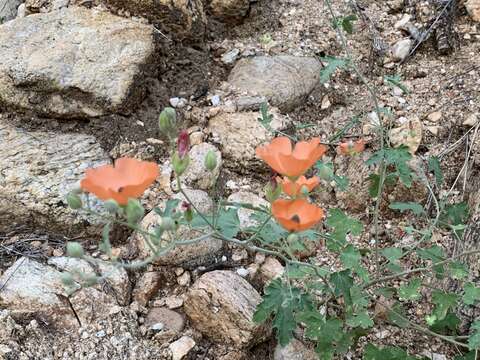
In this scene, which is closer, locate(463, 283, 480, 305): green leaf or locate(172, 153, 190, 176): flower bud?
locate(172, 153, 190, 176): flower bud

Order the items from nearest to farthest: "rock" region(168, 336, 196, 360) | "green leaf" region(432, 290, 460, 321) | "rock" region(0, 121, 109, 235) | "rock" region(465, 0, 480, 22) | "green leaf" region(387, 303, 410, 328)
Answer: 1. "green leaf" region(432, 290, 460, 321)
2. "green leaf" region(387, 303, 410, 328)
3. "rock" region(168, 336, 196, 360)
4. "rock" region(0, 121, 109, 235)
5. "rock" region(465, 0, 480, 22)

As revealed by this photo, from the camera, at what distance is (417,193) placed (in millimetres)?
2611

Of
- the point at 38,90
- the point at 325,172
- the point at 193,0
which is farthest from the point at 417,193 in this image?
the point at 38,90

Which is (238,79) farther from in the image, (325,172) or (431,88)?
(325,172)

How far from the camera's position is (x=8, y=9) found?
3273mm

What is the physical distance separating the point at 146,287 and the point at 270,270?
46 centimetres

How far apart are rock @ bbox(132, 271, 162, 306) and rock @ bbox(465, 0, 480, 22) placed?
1.92 meters

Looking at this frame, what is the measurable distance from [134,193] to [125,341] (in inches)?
34.7

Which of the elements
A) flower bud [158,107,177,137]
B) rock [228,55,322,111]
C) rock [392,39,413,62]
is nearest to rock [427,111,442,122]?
rock [392,39,413,62]

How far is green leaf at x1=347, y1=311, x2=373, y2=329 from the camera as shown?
1.98 meters

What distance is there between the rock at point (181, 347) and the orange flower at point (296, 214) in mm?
Answer: 878

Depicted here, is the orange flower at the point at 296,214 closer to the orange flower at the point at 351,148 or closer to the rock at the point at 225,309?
the rock at the point at 225,309

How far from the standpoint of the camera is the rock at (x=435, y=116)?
2.77 meters

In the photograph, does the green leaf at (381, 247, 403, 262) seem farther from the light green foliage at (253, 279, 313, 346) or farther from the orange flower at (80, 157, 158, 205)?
the orange flower at (80, 157, 158, 205)
